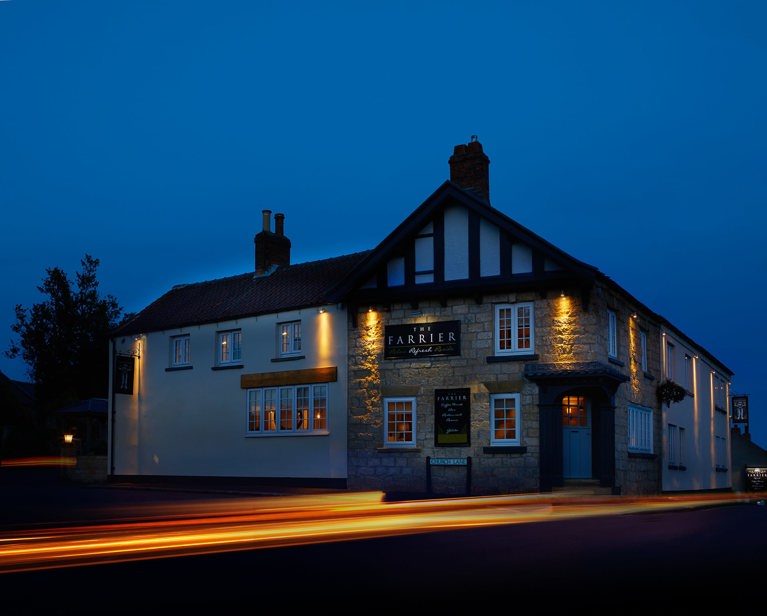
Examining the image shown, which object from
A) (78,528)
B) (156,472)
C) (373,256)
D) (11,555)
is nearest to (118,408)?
(156,472)

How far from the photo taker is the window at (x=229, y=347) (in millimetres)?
32344

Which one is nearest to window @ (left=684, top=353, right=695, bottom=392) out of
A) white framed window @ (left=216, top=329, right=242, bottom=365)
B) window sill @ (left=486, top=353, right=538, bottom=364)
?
window sill @ (left=486, top=353, right=538, bottom=364)

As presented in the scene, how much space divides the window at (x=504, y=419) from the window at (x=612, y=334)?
10.7 ft

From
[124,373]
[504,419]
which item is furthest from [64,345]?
[504,419]

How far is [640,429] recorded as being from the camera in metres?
28.9

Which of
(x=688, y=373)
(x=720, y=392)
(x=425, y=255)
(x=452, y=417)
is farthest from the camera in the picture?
(x=720, y=392)

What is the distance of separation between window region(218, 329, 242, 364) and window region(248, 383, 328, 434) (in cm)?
164

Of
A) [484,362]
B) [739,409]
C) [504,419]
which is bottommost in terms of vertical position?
[739,409]

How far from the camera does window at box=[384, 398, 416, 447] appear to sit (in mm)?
27328

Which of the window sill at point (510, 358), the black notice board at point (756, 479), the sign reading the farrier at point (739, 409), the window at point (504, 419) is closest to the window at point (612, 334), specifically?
the window sill at point (510, 358)

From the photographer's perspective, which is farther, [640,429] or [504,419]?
[640,429]

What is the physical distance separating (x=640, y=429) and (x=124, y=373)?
1927 centimetres

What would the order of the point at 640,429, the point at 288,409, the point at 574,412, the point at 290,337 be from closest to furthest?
the point at 574,412 → the point at 640,429 → the point at 288,409 → the point at 290,337

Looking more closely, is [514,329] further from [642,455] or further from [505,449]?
[642,455]
